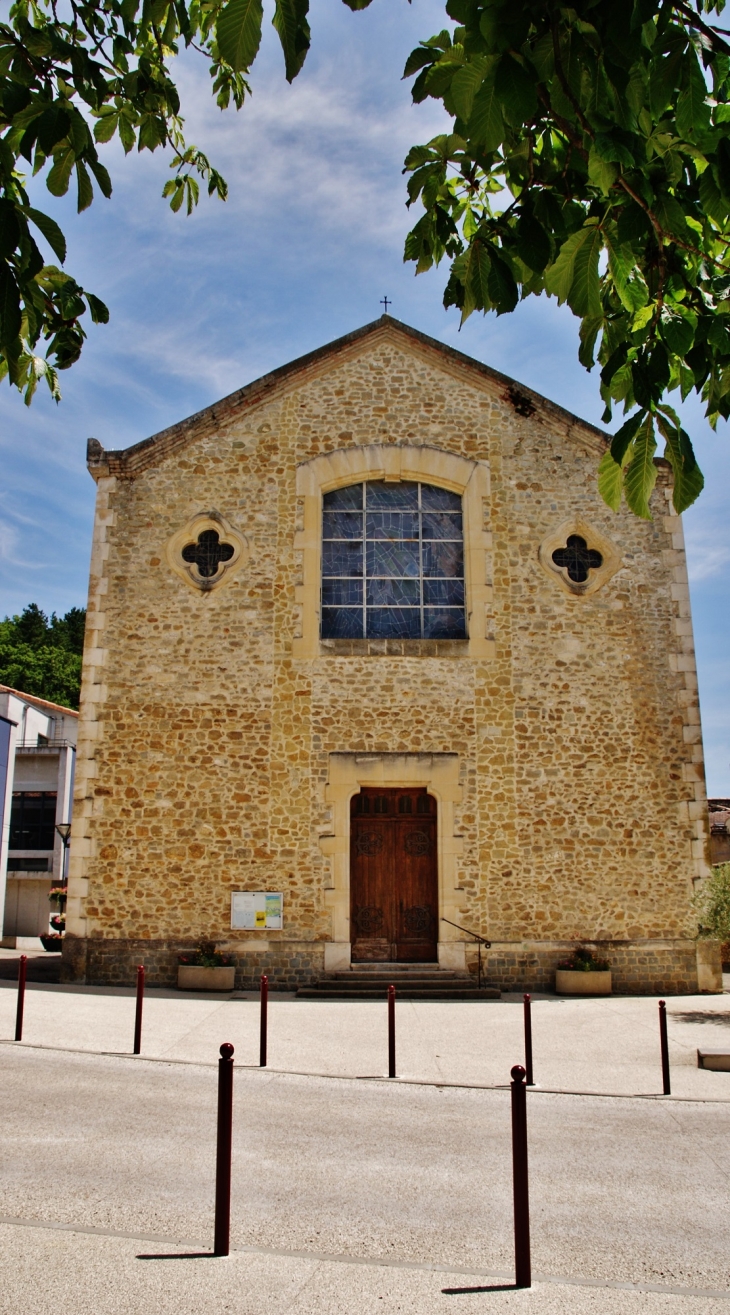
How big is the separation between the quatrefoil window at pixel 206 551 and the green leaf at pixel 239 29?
39.2 ft

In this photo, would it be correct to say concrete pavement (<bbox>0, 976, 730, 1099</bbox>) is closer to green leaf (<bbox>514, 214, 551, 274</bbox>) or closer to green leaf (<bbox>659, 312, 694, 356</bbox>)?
green leaf (<bbox>659, 312, 694, 356</bbox>)

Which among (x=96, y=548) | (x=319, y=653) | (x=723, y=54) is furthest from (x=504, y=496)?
(x=723, y=54)

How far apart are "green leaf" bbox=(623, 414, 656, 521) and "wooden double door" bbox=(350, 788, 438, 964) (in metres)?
11.0

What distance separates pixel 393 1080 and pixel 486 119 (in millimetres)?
7294

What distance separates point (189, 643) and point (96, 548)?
213cm

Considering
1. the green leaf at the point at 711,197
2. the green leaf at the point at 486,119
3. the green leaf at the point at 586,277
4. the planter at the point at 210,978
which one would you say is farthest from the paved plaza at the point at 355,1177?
the green leaf at the point at 486,119

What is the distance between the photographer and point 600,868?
13.4m

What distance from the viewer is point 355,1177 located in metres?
5.30

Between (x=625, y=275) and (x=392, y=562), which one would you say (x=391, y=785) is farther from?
(x=625, y=275)

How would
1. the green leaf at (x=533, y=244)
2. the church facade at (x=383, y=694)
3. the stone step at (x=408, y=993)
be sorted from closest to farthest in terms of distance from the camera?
the green leaf at (x=533, y=244) → the stone step at (x=408, y=993) → the church facade at (x=383, y=694)

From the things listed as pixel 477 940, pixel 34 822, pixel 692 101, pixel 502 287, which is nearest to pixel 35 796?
pixel 34 822

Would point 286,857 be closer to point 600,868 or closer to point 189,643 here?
point 189,643

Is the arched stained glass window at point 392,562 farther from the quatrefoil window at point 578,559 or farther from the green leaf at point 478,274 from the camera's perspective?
the green leaf at point 478,274

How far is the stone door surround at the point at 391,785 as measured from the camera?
13.1 meters
